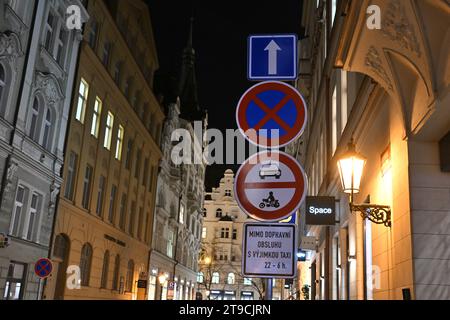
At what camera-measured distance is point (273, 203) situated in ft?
→ 16.9

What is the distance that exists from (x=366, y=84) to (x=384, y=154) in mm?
2145

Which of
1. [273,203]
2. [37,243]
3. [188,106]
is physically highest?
[188,106]

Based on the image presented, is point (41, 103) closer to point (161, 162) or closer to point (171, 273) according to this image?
point (161, 162)

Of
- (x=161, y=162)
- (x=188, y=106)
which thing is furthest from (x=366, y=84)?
(x=188, y=106)

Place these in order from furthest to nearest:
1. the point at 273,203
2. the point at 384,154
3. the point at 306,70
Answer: the point at 306,70, the point at 384,154, the point at 273,203

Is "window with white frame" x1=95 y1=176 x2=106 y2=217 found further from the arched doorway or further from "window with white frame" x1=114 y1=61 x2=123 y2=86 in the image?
"window with white frame" x1=114 y1=61 x2=123 y2=86

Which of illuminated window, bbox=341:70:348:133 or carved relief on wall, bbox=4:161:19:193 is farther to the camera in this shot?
carved relief on wall, bbox=4:161:19:193

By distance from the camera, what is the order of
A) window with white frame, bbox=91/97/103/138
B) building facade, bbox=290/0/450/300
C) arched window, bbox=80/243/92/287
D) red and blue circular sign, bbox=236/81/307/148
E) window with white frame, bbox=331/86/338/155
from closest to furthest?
red and blue circular sign, bbox=236/81/307/148
building facade, bbox=290/0/450/300
window with white frame, bbox=331/86/338/155
arched window, bbox=80/243/92/287
window with white frame, bbox=91/97/103/138

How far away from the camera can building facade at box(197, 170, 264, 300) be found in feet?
269

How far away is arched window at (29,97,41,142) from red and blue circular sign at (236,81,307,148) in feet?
62.2

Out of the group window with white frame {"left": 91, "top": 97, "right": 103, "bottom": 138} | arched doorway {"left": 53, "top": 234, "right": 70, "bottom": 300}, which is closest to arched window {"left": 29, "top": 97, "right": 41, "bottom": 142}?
arched doorway {"left": 53, "top": 234, "right": 70, "bottom": 300}

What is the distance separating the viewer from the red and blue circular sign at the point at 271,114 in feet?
17.6

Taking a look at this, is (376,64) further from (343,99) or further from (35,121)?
(35,121)

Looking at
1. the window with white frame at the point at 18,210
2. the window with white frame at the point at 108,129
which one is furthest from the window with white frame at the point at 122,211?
the window with white frame at the point at 18,210
